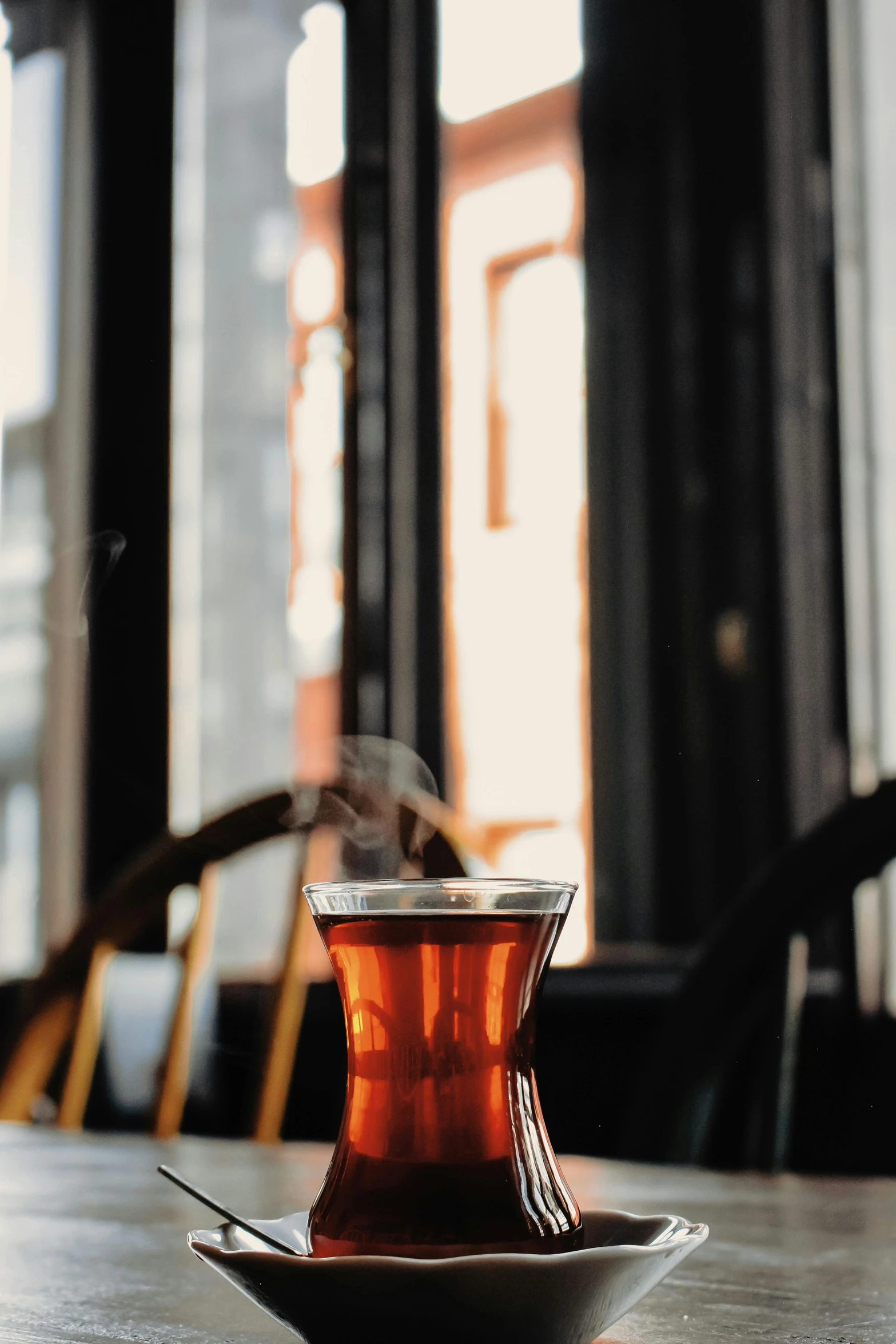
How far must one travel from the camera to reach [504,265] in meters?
1.86

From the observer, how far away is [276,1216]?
1.83 ft

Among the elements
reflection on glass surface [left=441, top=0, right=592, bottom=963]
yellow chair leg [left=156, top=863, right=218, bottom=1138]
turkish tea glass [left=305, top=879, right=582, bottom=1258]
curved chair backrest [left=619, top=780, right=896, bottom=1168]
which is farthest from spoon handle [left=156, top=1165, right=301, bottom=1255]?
reflection on glass surface [left=441, top=0, right=592, bottom=963]

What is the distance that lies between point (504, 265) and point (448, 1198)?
1667mm

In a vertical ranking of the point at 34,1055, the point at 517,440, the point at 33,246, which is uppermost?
the point at 33,246

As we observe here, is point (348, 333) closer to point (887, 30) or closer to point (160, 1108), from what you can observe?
point (887, 30)

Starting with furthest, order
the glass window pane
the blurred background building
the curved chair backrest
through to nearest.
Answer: the glass window pane → the blurred background building → the curved chair backrest

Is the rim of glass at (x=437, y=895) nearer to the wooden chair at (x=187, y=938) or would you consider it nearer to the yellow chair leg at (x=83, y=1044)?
the wooden chair at (x=187, y=938)

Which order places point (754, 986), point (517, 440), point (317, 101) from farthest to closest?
point (317, 101), point (517, 440), point (754, 986)

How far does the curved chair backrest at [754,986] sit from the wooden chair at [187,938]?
20cm

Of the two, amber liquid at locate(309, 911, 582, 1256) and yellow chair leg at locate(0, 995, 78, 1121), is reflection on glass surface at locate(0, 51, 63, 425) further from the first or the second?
amber liquid at locate(309, 911, 582, 1256)

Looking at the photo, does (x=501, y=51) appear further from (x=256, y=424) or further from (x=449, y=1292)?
(x=449, y=1292)

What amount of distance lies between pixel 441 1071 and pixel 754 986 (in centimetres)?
45

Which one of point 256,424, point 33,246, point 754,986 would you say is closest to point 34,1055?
Answer: point 754,986

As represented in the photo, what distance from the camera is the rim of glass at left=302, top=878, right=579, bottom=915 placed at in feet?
1.11
